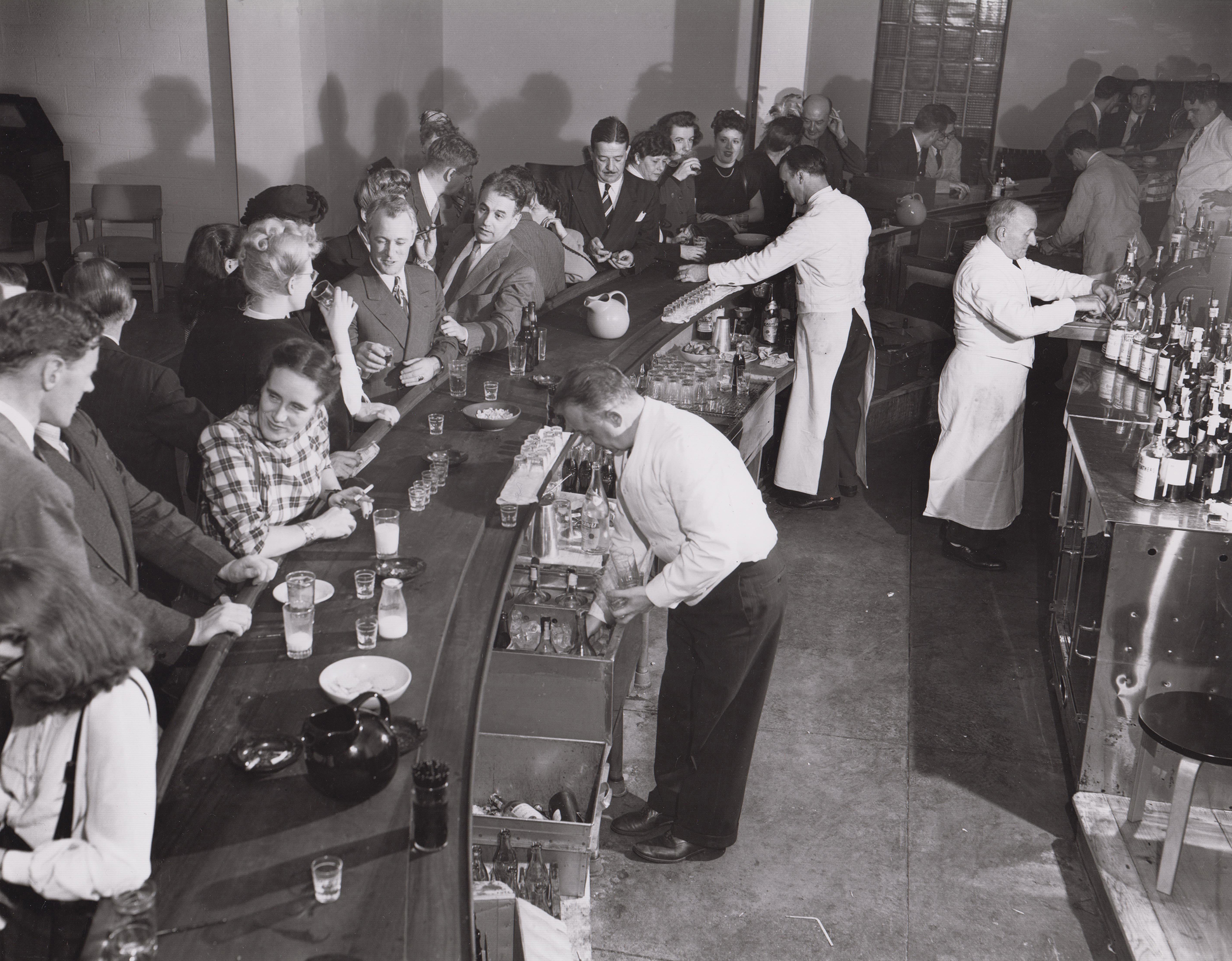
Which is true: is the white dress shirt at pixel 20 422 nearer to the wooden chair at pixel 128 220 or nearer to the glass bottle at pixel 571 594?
the glass bottle at pixel 571 594

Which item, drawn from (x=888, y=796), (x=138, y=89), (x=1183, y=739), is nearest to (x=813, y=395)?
(x=888, y=796)

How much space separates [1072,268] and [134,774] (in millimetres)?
8151

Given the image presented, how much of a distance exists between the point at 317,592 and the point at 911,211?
6169 mm

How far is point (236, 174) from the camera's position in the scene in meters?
9.67

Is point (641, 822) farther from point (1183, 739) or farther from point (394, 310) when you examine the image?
point (394, 310)

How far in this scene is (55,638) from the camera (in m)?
1.96

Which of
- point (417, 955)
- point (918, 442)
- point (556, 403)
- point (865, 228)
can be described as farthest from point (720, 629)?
point (918, 442)

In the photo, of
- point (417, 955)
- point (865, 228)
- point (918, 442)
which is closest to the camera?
point (417, 955)

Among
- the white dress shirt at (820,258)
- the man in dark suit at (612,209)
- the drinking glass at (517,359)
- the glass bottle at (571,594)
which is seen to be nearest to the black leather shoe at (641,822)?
the glass bottle at (571,594)

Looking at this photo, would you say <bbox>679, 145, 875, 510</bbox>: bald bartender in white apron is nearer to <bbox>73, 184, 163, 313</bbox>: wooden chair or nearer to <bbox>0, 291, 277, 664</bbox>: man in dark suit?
<bbox>0, 291, 277, 664</bbox>: man in dark suit

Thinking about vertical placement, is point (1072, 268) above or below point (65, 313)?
below

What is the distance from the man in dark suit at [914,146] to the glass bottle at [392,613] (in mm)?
7604


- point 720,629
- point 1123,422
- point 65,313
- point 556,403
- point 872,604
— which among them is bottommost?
point 872,604

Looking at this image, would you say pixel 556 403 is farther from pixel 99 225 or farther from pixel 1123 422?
pixel 99 225
